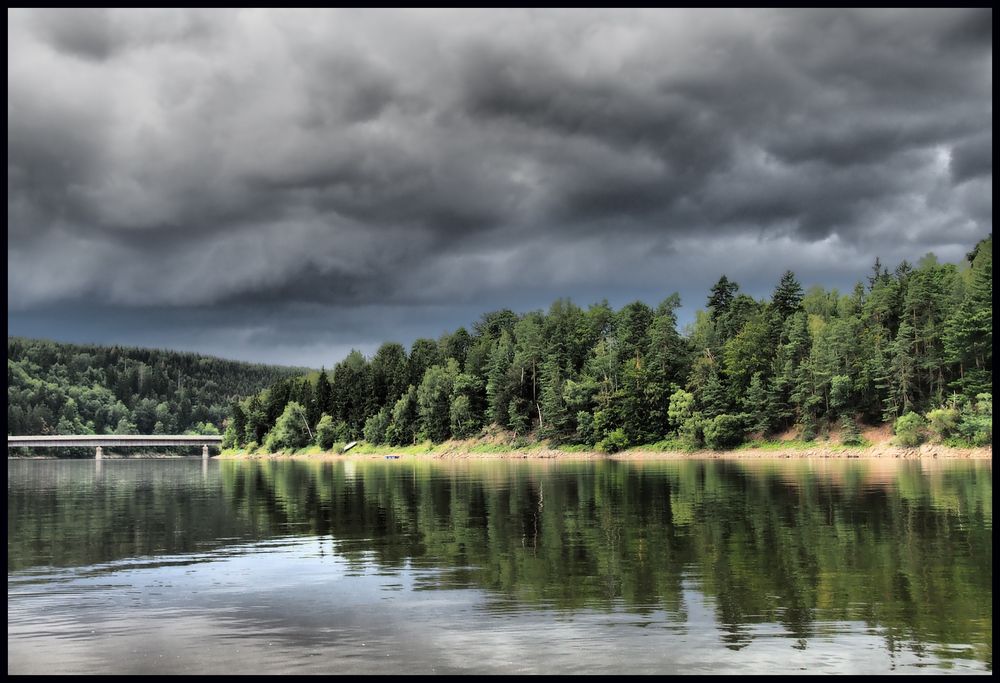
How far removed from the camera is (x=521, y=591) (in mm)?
22078

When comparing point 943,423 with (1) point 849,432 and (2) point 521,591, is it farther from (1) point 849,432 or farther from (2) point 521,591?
(2) point 521,591

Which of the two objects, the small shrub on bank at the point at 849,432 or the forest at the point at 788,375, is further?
the small shrub on bank at the point at 849,432

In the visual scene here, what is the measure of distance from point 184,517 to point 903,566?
39.4 meters

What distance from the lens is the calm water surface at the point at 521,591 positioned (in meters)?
15.8

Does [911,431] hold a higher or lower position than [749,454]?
higher

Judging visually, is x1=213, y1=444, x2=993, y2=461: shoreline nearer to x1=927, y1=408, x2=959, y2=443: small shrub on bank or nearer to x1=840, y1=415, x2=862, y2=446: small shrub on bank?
x1=927, y1=408, x2=959, y2=443: small shrub on bank

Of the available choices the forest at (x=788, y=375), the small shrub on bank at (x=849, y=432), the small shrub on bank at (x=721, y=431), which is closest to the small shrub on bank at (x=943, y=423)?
the forest at (x=788, y=375)

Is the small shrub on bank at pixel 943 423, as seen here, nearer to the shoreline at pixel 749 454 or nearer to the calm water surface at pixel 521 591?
the shoreline at pixel 749 454

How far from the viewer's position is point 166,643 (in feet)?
57.2

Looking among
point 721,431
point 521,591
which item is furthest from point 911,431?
point 521,591

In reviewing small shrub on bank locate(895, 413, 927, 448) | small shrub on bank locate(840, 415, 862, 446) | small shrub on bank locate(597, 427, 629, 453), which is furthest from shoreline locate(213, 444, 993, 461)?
small shrub on bank locate(840, 415, 862, 446)

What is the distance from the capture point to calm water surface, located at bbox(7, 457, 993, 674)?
623 inches

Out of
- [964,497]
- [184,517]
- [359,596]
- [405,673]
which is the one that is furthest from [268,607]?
[964,497]

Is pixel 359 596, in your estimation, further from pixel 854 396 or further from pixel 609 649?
pixel 854 396
